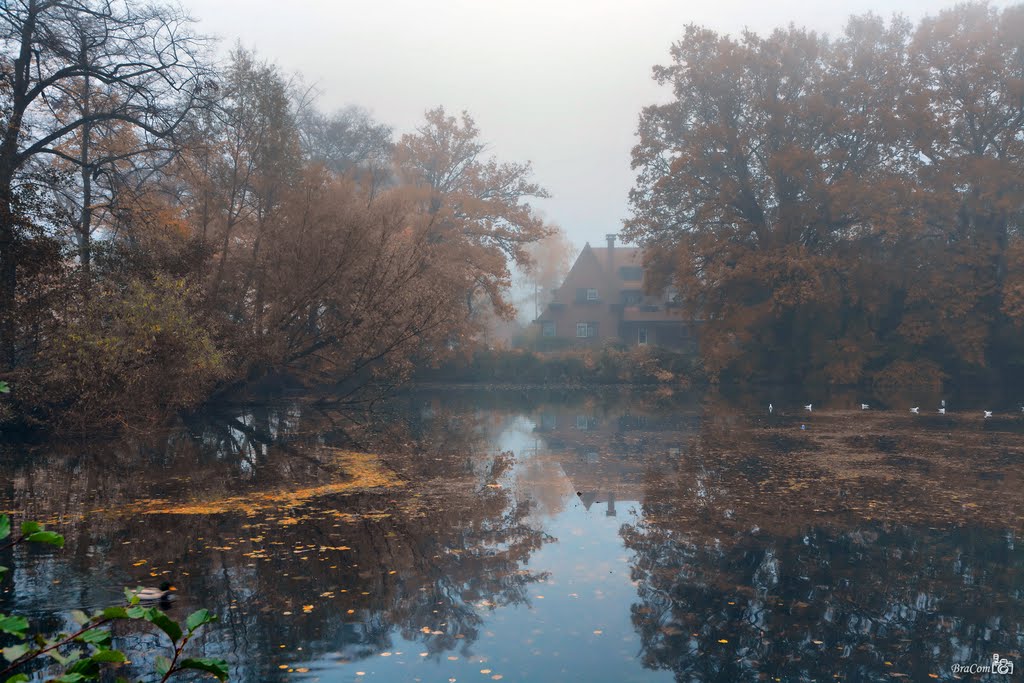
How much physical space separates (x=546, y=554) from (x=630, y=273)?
55.5 metres

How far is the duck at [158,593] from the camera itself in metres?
6.18

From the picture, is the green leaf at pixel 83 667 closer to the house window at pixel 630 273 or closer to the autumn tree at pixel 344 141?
the autumn tree at pixel 344 141

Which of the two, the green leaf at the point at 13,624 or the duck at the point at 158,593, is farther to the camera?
the duck at the point at 158,593

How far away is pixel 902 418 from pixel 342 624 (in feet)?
61.0

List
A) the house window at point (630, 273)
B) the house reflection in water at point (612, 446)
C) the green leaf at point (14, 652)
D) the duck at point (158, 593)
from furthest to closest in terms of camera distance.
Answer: the house window at point (630, 273) < the house reflection in water at point (612, 446) < the duck at point (158, 593) < the green leaf at point (14, 652)

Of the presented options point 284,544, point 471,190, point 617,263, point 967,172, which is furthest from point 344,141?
point 284,544

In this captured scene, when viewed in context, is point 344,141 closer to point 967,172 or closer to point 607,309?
point 607,309

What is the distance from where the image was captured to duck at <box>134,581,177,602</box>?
6.18 meters

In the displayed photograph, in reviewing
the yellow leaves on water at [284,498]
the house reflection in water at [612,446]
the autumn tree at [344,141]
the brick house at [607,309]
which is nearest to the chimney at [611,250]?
the brick house at [607,309]

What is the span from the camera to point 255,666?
5461 mm

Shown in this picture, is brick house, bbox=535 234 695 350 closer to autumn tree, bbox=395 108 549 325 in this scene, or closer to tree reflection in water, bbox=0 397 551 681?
autumn tree, bbox=395 108 549 325

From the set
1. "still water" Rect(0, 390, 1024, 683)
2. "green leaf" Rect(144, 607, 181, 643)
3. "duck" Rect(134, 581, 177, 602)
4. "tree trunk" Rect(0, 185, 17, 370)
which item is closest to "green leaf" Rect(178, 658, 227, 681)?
"green leaf" Rect(144, 607, 181, 643)

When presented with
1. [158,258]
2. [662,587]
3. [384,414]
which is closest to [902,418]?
[384,414]

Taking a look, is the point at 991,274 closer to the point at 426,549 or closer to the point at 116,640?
the point at 426,549
